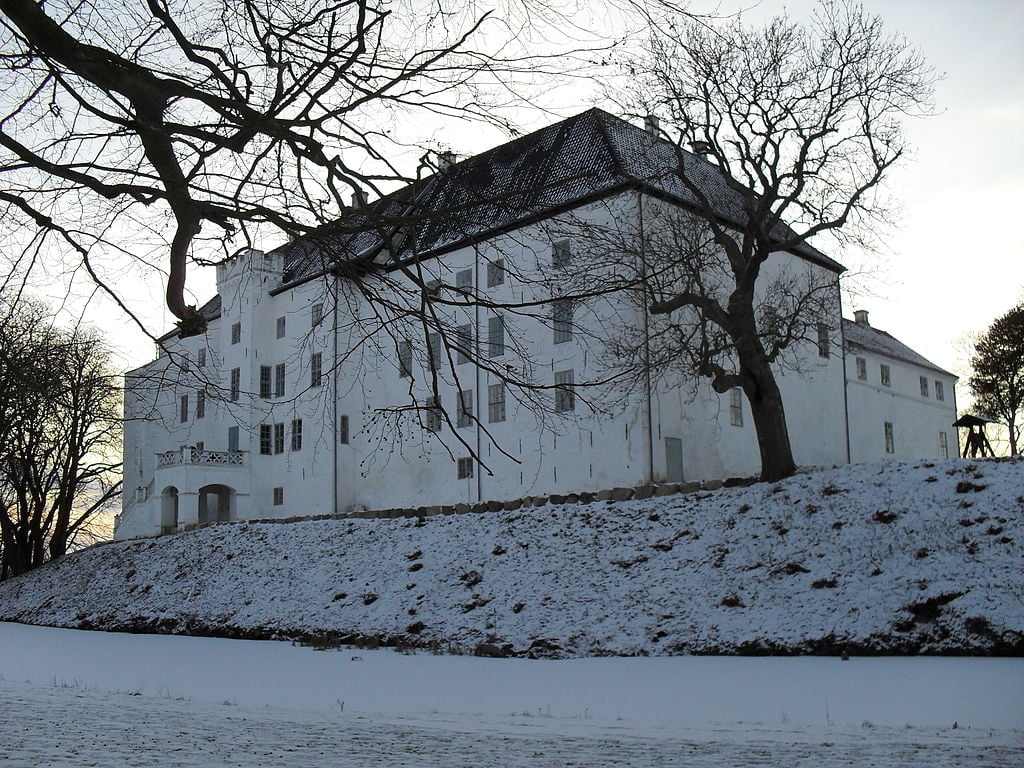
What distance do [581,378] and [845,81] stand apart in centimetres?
1174

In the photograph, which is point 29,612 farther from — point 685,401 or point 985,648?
point 985,648

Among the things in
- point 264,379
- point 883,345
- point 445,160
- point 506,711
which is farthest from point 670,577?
point 883,345

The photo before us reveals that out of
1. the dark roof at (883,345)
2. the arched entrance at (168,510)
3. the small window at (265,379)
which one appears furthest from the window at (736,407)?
the arched entrance at (168,510)

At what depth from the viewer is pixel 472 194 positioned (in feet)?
20.9

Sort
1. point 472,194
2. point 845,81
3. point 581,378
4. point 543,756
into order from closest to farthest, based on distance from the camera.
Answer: point 543,756, point 472,194, point 845,81, point 581,378

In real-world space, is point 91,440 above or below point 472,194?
above

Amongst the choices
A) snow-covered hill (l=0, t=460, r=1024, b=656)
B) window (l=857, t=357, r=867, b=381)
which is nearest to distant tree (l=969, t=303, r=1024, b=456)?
window (l=857, t=357, r=867, b=381)

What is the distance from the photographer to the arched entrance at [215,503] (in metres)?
44.8

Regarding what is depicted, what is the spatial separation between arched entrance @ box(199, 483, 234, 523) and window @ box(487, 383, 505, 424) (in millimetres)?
14607

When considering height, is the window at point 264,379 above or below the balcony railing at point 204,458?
above

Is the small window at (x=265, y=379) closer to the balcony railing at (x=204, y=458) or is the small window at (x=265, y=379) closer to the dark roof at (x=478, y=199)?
the balcony railing at (x=204, y=458)

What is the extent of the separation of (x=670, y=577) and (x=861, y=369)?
97.3 ft

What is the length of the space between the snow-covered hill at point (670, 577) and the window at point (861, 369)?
2425 cm

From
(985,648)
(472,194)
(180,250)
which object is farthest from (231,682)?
(985,648)
